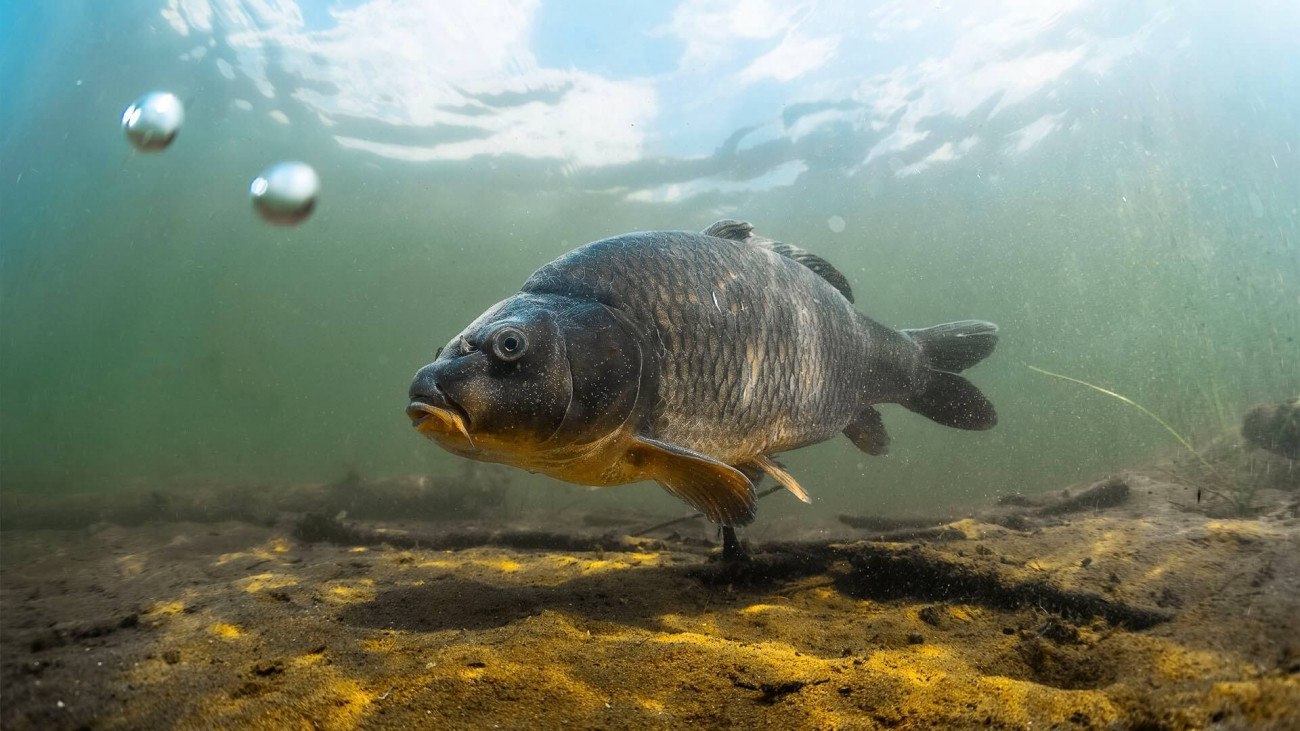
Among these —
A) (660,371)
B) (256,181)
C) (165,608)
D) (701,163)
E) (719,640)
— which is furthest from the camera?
(701,163)

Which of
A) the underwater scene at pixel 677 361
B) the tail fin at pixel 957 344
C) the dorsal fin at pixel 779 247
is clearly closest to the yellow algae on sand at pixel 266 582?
the underwater scene at pixel 677 361

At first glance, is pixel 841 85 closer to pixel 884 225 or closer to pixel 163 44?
pixel 884 225

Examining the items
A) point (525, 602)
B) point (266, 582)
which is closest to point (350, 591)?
point (266, 582)

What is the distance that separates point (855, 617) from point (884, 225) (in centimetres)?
4002

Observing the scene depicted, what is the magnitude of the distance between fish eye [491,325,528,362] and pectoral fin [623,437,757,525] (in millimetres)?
699

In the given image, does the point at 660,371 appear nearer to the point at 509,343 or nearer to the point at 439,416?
the point at 509,343

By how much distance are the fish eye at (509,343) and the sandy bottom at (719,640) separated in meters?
1.13

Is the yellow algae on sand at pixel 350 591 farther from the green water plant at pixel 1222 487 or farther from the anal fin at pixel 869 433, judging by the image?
the green water plant at pixel 1222 487

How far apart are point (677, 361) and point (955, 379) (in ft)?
9.90

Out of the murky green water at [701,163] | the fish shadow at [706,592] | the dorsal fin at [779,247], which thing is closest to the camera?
the fish shadow at [706,592]

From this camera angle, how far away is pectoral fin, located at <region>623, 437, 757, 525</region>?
2463 millimetres

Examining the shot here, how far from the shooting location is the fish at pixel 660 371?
2.37 m

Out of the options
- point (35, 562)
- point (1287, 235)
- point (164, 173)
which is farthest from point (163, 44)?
point (1287, 235)

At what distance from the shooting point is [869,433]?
4383mm
